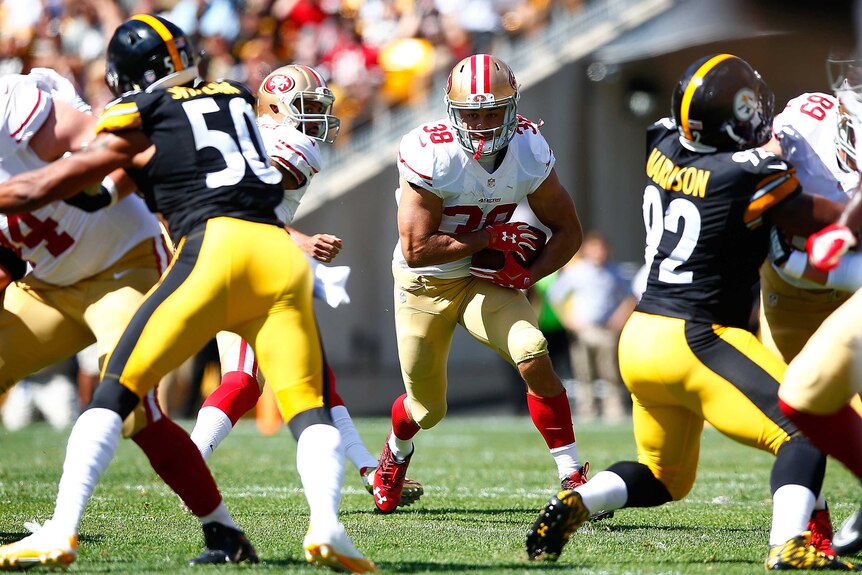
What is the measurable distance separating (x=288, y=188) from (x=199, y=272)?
5.22ft

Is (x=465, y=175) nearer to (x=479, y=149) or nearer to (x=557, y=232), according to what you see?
(x=479, y=149)

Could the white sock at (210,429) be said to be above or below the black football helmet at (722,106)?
below

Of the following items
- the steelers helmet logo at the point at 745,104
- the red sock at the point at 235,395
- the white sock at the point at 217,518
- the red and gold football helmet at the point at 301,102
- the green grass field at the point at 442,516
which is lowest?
the green grass field at the point at 442,516

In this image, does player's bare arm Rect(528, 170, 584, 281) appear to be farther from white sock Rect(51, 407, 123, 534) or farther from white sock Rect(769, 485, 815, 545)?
white sock Rect(51, 407, 123, 534)

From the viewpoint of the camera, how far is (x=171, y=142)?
11.6ft

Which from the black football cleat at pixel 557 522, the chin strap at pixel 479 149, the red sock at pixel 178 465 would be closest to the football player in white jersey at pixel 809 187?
the black football cleat at pixel 557 522

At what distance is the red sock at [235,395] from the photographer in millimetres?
5090

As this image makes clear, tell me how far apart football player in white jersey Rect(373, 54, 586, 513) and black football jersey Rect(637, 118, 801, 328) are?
1.00m

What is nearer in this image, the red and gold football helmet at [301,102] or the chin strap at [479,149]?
the chin strap at [479,149]

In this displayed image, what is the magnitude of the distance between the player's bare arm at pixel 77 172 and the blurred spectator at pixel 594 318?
8.70m

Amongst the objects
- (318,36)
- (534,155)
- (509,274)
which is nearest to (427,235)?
Result: (509,274)

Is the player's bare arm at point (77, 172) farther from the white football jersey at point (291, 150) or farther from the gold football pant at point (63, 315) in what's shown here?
the white football jersey at point (291, 150)

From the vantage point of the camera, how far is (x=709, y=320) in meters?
3.69

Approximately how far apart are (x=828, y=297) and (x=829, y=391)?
1137 mm
